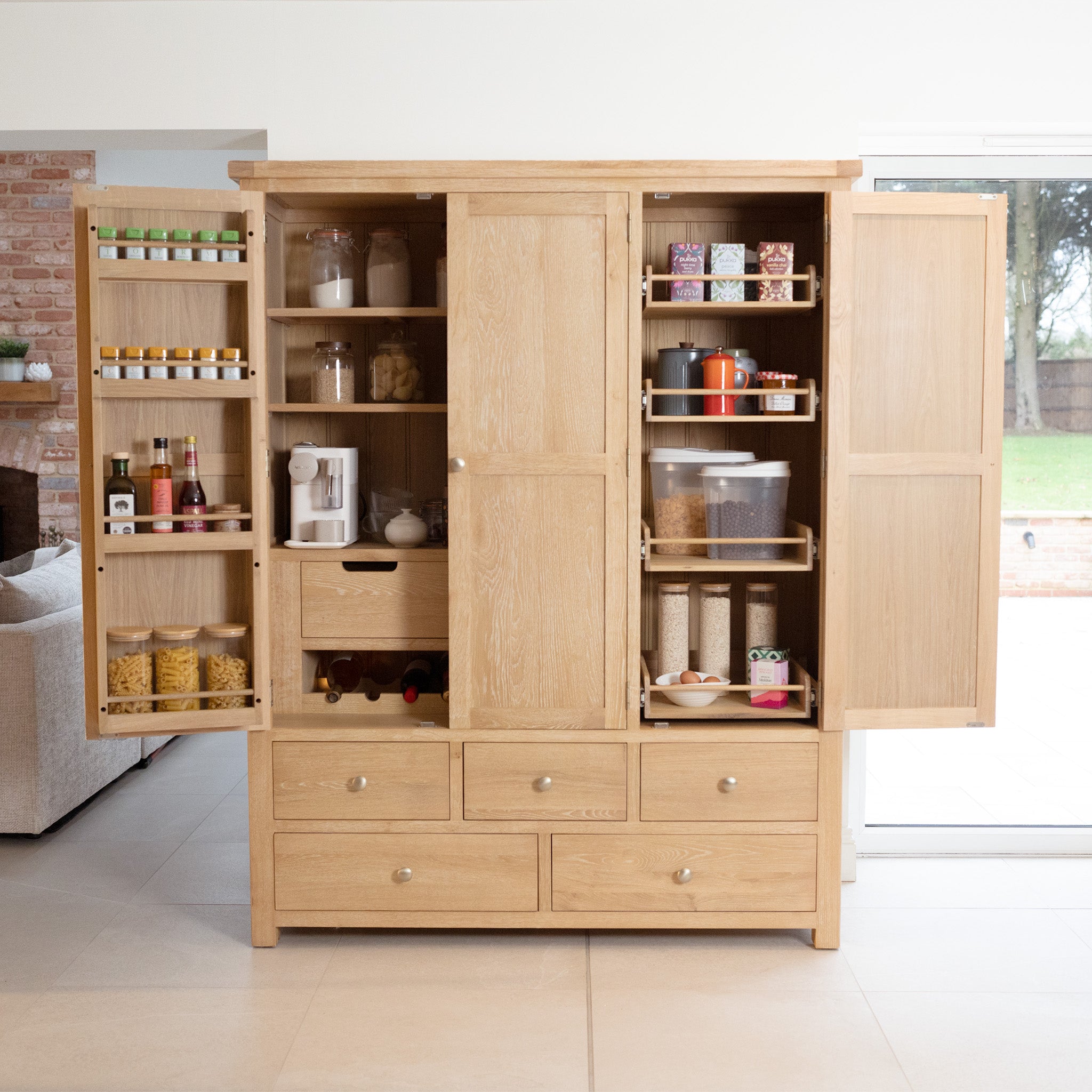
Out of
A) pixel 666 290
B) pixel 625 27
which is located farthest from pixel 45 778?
pixel 625 27

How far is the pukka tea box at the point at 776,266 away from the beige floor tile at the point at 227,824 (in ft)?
7.34

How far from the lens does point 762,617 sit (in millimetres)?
2949

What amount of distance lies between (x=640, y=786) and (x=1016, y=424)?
1.75 m

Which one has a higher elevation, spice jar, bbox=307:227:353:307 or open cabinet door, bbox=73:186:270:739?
spice jar, bbox=307:227:353:307

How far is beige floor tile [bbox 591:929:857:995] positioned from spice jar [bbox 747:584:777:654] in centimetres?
78

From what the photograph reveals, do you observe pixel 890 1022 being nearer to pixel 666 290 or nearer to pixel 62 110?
pixel 666 290

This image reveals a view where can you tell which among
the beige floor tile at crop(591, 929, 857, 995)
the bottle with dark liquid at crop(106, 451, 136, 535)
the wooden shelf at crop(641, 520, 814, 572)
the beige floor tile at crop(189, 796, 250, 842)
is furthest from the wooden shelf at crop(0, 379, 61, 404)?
the beige floor tile at crop(591, 929, 857, 995)

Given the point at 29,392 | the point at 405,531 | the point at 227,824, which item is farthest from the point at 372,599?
the point at 29,392

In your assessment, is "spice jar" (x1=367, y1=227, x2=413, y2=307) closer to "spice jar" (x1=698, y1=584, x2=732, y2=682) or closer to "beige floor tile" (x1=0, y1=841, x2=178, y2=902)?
"spice jar" (x1=698, y1=584, x2=732, y2=682)

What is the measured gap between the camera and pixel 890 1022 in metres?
2.46

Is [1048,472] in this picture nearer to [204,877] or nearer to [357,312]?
[357,312]

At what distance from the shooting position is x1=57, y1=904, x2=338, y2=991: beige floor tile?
265 cm

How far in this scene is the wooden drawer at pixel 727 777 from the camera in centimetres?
278

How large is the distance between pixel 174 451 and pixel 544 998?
5.30ft
